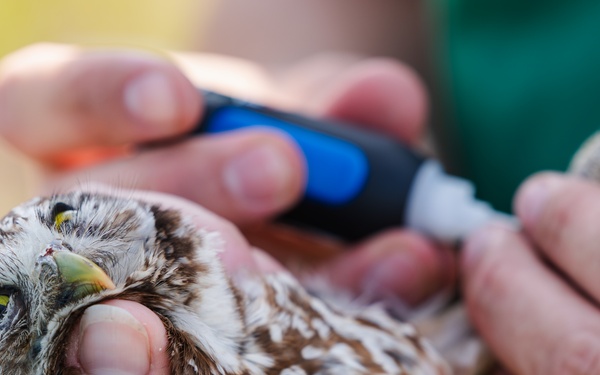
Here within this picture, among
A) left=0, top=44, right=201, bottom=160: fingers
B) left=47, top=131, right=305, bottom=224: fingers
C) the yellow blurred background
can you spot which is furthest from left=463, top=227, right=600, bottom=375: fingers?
the yellow blurred background

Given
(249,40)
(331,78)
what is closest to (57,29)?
(249,40)

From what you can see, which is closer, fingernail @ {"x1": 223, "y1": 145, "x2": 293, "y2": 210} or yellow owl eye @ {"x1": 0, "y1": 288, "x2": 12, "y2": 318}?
yellow owl eye @ {"x1": 0, "y1": 288, "x2": 12, "y2": 318}

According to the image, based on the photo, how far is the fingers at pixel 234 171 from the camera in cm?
80

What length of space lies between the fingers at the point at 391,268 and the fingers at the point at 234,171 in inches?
6.3

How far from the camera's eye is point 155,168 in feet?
2.70

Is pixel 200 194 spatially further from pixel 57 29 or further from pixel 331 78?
pixel 57 29

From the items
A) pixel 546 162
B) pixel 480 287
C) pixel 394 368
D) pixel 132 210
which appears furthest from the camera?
pixel 546 162

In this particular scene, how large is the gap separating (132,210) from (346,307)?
380 millimetres

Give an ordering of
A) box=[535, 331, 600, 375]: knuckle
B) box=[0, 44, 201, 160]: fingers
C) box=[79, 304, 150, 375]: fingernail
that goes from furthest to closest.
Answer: box=[0, 44, 201, 160]: fingers
box=[535, 331, 600, 375]: knuckle
box=[79, 304, 150, 375]: fingernail

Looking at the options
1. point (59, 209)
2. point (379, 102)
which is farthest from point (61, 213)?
point (379, 102)

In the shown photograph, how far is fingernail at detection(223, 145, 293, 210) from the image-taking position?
807 millimetres

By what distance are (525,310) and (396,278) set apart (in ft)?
0.68

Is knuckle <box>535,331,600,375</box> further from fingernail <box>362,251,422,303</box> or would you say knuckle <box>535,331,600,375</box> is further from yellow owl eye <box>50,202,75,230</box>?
yellow owl eye <box>50,202,75,230</box>

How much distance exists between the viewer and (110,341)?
40 cm
